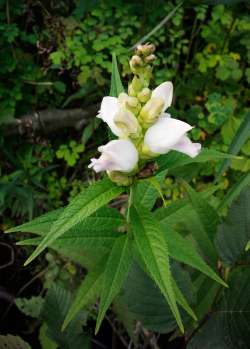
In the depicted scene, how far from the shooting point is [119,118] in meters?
0.79

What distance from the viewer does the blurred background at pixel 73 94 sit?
1.95 m

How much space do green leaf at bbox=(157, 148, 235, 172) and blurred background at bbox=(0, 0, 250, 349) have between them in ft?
3.43

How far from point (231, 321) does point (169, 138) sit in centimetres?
52

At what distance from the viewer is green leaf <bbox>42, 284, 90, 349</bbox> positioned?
1.28 metres

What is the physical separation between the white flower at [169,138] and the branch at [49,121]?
1326 mm

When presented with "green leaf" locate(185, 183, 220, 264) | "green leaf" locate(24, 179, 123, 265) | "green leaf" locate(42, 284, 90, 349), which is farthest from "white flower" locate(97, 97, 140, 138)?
"green leaf" locate(42, 284, 90, 349)

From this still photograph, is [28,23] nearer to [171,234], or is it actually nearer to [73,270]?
[73,270]

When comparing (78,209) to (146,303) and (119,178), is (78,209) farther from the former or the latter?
(146,303)

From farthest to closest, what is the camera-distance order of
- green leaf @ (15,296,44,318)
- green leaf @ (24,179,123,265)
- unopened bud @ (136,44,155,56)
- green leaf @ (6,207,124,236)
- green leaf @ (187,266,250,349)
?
green leaf @ (15,296,44,318), green leaf @ (187,266,250,349), green leaf @ (6,207,124,236), unopened bud @ (136,44,155,56), green leaf @ (24,179,123,265)

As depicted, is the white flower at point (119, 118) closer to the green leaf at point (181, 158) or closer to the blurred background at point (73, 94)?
the green leaf at point (181, 158)

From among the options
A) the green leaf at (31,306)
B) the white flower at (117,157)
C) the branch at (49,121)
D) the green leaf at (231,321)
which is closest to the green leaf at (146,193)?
the white flower at (117,157)

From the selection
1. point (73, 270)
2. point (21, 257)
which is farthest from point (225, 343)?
point (21, 257)

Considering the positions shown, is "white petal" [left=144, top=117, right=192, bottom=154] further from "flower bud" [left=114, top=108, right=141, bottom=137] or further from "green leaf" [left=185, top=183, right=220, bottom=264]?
"green leaf" [left=185, top=183, right=220, bottom=264]

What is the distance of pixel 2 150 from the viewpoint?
198 cm
